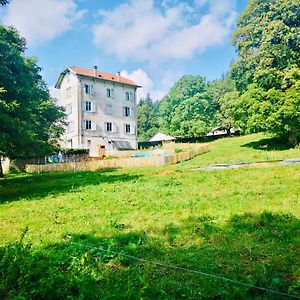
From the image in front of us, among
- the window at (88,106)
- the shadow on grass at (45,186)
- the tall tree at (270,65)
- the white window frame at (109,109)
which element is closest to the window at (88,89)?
the window at (88,106)

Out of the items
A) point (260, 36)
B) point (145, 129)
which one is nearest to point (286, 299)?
point (260, 36)

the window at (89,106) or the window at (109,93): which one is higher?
the window at (109,93)

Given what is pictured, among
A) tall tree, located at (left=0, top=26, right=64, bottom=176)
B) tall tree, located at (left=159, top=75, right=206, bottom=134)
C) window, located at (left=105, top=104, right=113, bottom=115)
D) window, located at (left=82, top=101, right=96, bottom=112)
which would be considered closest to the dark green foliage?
tall tree, located at (left=159, top=75, right=206, bottom=134)

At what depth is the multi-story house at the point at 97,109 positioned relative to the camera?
46.2 meters

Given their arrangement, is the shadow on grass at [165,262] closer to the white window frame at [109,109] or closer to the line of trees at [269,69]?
the line of trees at [269,69]

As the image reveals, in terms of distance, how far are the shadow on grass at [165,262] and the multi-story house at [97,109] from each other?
126 feet

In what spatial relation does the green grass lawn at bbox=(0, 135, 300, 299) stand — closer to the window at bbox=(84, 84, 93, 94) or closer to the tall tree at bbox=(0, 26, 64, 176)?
the tall tree at bbox=(0, 26, 64, 176)

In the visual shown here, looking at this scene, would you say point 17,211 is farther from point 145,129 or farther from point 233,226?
point 145,129

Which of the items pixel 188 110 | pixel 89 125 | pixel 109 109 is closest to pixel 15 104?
pixel 89 125

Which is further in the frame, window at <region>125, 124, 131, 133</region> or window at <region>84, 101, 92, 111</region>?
window at <region>125, 124, 131, 133</region>

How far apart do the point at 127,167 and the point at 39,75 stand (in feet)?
44.3

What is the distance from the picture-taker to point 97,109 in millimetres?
48062

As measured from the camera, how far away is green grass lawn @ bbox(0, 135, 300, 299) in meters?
5.08

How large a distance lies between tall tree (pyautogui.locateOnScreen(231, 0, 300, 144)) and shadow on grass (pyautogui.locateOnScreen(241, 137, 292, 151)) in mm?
1131
